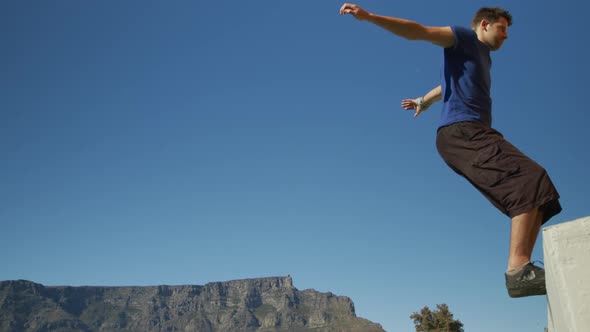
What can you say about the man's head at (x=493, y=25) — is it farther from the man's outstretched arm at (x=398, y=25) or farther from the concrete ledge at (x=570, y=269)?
the concrete ledge at (x=570, y=269)

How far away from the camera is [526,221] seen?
323 cm

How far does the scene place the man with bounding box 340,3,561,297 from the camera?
3236mm

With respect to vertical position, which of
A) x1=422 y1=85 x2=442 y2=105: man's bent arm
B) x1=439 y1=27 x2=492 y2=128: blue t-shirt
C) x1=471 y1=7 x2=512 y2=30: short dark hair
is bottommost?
x1=439 y1=27 x2=492 y2=128: blue t-shirt

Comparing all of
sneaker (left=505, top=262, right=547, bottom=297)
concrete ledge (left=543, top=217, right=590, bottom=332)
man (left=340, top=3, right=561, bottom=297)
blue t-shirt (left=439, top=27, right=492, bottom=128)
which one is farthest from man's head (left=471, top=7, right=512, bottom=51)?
concrete ledge (left=543, top=217, right=590, bottom=332)

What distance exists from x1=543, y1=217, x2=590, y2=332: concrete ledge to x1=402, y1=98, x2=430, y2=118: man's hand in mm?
3059

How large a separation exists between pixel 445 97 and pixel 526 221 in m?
1.35

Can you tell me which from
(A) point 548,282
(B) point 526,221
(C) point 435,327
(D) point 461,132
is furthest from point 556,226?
(C) point 435,327

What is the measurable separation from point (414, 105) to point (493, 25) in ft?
5.02

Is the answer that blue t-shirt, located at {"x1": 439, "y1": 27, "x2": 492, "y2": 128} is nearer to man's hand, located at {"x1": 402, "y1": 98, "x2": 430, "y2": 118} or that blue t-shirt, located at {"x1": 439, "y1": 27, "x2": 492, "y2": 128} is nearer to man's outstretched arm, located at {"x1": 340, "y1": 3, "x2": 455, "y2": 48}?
man's outstretched arm, located at {"x1": 340, "y1": 3, "x2": 455, "y2": 48}

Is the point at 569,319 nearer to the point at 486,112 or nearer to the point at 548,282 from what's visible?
the point at 548,282

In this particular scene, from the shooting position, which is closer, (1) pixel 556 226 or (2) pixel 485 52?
(1) pixel 556 226

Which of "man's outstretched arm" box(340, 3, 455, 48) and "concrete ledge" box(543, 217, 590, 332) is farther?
"man's outstretched arm" box(340, 3, 455, 48)

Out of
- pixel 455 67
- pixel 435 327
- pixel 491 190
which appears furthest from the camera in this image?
pixel 435 327

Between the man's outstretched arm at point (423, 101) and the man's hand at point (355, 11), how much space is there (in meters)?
1.70
